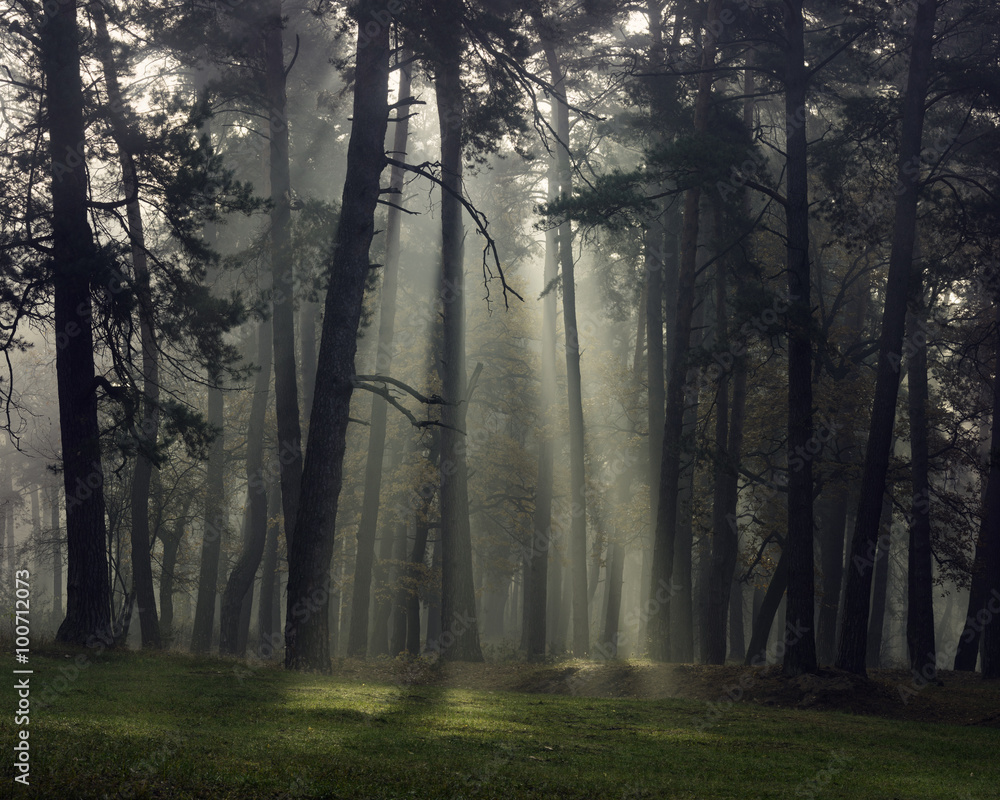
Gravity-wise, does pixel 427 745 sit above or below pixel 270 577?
above

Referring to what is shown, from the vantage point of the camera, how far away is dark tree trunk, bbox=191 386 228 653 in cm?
2303

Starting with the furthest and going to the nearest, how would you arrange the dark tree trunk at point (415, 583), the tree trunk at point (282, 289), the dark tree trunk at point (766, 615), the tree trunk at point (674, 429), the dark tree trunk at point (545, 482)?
1. the dark tree trunk at point (545, 482)
2. the dark tree trunk at point (415, 583)
3. the dark tree trunk at point (766, 615)
4. the tree trunk at point (674, 429)
5. the tree trunk at point (282, 289)

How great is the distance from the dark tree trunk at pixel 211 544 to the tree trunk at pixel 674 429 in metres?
12.3

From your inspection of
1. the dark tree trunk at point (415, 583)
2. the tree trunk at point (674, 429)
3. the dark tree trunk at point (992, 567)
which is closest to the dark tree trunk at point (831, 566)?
the dark tree trunk at point (992, 567)

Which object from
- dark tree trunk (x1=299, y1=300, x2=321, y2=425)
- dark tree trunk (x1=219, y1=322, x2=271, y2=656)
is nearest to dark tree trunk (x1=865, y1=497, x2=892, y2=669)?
dark tree trunk (x1=219, y1=322, x2=271, y2=656)

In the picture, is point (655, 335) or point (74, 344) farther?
point (655, 335)

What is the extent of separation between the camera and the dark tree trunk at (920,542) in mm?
17406

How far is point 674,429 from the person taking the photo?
17750 millimetres

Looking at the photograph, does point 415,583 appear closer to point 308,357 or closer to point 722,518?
point 308,357

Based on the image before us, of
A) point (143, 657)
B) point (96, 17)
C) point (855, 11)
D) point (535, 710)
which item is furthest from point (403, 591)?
point (855, 11)

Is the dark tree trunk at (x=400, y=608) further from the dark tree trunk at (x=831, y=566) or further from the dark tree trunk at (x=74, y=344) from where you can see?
the dark tree trunk at (x=74, y=344)

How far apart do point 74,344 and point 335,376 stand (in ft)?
13.2

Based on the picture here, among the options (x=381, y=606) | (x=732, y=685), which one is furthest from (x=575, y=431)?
(x=732, y=685)

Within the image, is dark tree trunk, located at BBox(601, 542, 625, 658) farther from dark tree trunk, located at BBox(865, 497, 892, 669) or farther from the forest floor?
the forest floor
